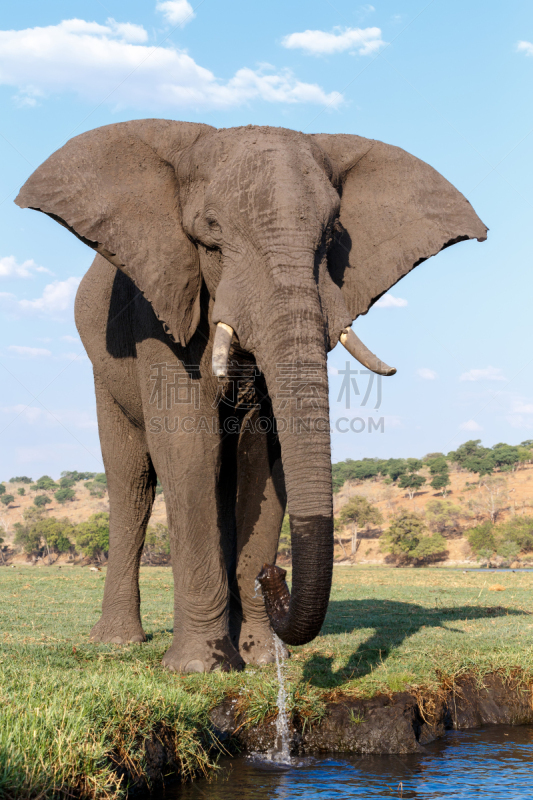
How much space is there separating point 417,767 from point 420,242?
4.56 meters

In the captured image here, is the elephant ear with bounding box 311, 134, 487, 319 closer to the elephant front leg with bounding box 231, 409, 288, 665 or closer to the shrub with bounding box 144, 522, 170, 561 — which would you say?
the elephant front leg with bounding box 231, 409, 288, 665

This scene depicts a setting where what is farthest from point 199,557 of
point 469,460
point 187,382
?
point 469,460

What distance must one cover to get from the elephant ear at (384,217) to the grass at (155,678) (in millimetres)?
3260

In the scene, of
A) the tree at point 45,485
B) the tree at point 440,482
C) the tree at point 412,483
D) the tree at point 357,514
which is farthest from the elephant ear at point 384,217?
the tree at point 45,485

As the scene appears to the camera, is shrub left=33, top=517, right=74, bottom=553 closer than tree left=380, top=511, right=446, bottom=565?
No

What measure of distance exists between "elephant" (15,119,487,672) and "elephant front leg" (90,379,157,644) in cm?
37

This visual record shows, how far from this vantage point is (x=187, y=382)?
23.4 ft

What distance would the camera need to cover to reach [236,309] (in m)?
5.93

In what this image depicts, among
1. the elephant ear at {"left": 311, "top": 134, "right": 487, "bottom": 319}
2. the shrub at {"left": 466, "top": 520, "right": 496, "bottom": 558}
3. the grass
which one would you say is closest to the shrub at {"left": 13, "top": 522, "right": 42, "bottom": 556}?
the shrub at {"left": 466, "top": 520, "right": 496, "bottom": 558}

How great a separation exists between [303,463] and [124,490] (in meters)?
4.53

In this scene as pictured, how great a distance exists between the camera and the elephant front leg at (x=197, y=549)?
7.05 metres

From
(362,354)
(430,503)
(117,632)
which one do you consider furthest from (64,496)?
(362,354)

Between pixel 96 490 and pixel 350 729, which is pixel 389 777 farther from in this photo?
pixel 96 490

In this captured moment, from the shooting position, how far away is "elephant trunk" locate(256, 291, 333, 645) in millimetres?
5105
